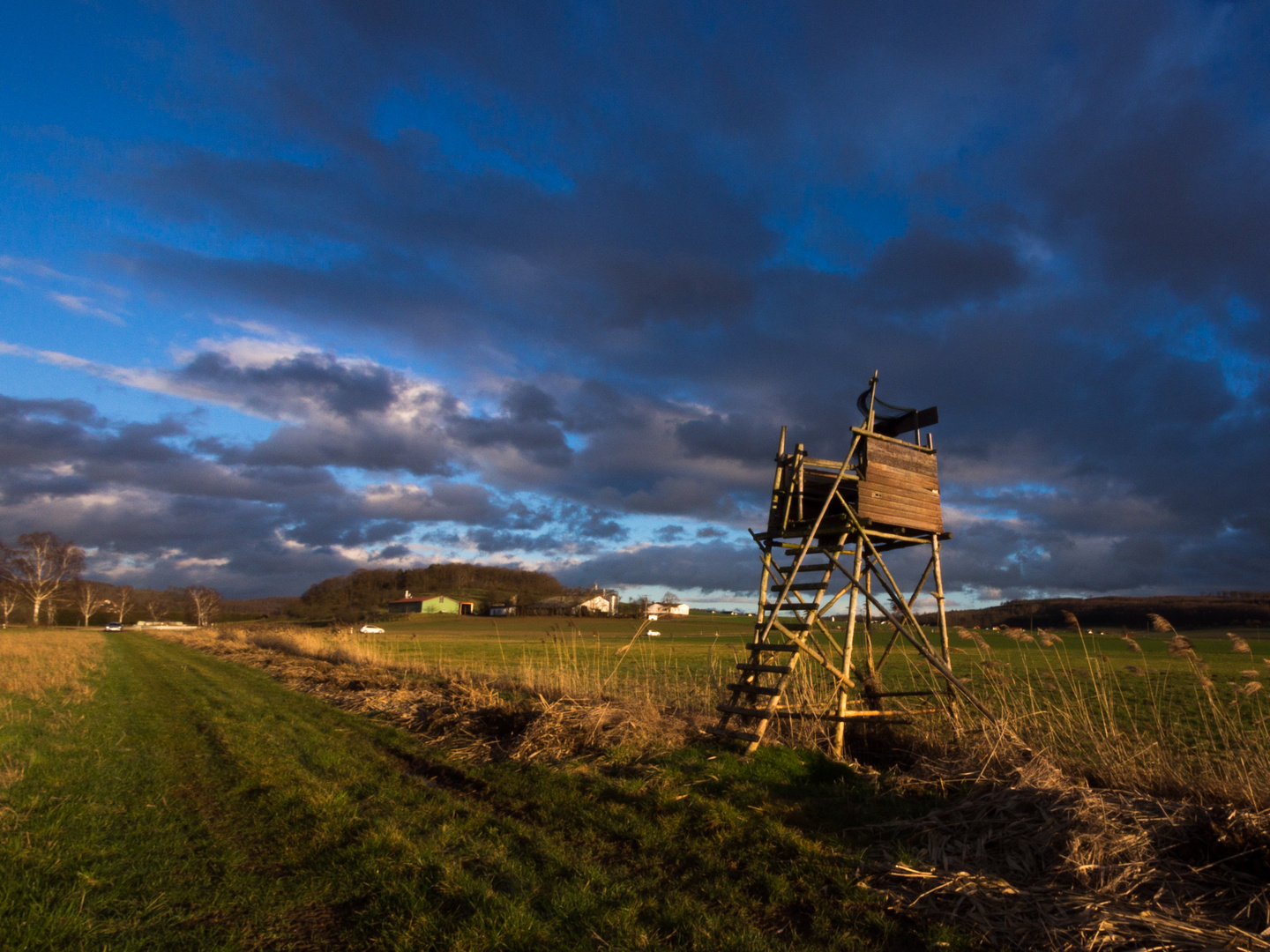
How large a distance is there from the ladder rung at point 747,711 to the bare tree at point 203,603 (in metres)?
123

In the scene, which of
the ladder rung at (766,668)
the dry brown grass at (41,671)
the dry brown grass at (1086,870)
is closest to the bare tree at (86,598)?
the dry brown grass at (41,671)

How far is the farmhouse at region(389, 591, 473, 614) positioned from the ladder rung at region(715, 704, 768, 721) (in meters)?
108

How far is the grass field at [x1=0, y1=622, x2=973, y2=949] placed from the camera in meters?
4.34

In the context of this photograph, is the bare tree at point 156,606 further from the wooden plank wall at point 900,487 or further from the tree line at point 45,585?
the wooden plank wall at point 900,487

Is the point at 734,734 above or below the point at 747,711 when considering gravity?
below

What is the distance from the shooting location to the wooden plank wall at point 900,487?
33.7ft

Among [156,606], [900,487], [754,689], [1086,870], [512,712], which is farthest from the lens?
[156,606]

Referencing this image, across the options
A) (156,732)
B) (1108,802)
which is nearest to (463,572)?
(156,732)

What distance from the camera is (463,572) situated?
144125 mm

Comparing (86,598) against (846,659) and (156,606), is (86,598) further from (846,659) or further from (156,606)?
(846,659)

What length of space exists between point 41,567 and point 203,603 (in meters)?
36.6

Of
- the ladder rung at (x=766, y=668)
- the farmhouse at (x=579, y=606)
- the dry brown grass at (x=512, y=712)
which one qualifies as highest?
the ladder rung at (x=766, y=668)

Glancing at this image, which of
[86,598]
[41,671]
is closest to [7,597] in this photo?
[86,598]

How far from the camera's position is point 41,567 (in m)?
77.5
